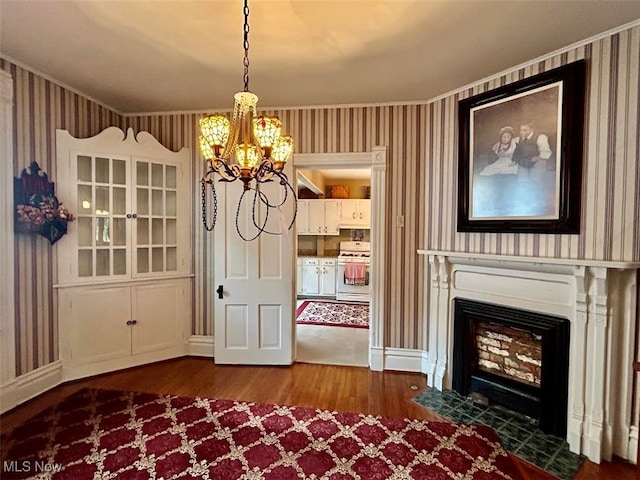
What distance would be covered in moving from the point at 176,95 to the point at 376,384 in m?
3.50

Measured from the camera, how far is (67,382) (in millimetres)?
3072

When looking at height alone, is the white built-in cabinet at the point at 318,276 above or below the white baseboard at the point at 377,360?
above

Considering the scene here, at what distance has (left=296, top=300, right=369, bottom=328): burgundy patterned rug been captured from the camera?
524cm

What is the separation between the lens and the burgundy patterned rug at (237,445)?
1936 mm

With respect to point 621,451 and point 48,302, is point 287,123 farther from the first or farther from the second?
point 621,451

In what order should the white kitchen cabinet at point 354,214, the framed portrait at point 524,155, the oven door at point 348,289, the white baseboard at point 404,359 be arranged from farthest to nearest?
the white kitchen cabinet at point 354,214 < the oven door at point 348,289 < the white baseboard at point 404,359 < the framed portrait at point 524,155

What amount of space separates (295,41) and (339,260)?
4.96 metres

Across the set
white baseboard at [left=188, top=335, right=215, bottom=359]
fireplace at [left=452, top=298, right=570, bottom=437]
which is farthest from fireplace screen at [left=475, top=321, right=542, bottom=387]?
white baseboard at [left=188, top=335, right=215, bottom=359]

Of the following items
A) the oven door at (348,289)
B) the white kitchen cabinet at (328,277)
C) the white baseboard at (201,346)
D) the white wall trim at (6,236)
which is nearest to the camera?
the white wall trim at (6,236)

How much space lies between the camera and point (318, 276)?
22.9 ft

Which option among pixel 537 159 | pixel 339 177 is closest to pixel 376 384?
pixel 537 159

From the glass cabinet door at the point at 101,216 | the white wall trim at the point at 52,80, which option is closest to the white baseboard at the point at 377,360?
the glass cabinet door at the point at 101,216

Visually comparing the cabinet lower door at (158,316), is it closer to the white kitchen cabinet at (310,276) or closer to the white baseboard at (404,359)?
the white baseboard at (404,359)

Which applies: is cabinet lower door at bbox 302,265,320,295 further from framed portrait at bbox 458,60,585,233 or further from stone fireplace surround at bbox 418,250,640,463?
stone fireplace surround at bbox 418,250,640,463
